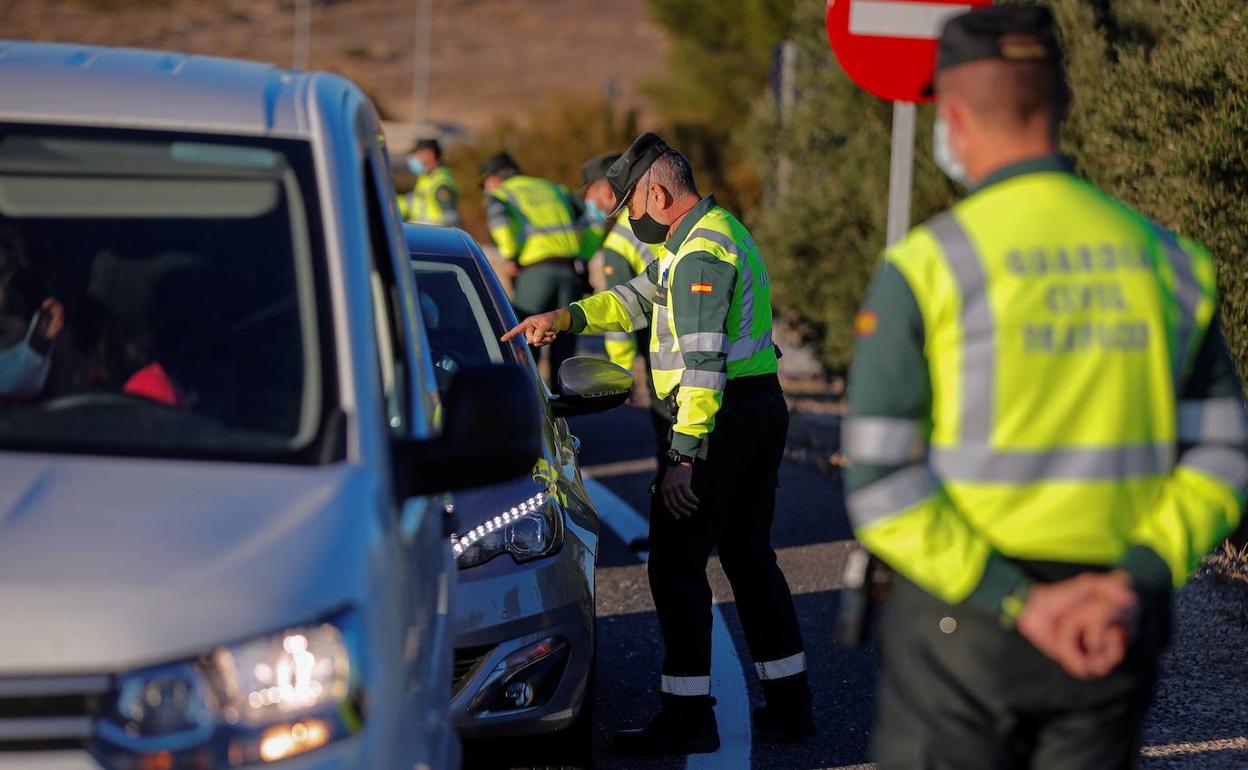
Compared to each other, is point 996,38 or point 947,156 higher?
point 996,38

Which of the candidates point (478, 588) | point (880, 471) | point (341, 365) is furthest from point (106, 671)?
point (478, 588)

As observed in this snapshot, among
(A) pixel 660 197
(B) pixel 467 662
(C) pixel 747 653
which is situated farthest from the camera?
(C) pixel 747 653

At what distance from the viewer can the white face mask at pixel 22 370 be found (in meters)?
3.35

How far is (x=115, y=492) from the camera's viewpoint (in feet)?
9.27

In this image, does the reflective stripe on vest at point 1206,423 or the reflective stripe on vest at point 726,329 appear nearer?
the reflective stripe on vest at point 1206,423

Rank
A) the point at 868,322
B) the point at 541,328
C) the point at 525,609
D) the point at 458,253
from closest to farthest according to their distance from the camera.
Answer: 1. the point at 868,322
2. the point at 525,609
3. the point at 541,328
4. the point at 458,253

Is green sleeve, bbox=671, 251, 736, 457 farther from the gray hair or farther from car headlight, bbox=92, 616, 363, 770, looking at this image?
car headlight, bbox=92, 616, 363, 770

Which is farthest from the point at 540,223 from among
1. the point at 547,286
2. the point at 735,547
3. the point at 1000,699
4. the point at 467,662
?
the point at 1000,699

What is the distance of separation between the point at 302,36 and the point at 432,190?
84097mm

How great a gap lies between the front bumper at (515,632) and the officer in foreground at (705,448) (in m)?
0.73

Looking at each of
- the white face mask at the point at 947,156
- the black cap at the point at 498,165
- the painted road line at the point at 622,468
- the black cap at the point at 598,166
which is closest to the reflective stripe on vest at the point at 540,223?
the black cap at the point at 498,165

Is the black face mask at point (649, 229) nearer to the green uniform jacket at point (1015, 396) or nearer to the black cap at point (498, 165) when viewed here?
the green uniform jacket at point (1015, 396)

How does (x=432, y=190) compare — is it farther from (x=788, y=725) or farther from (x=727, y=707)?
(x=788, y=725)

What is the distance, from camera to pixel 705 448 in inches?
212
